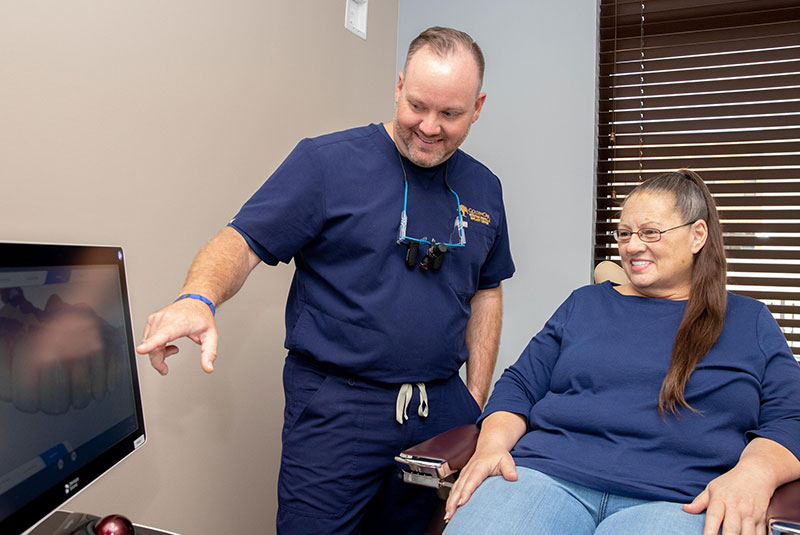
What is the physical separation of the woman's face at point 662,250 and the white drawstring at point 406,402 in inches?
23.3

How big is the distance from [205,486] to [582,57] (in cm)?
205

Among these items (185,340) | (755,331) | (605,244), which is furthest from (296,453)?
(605,244)

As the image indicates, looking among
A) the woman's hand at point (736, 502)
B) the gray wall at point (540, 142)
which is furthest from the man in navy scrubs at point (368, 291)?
the gray wall at point (540, 142)

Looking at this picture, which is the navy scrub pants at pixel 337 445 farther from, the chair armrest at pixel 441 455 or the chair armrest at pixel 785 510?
the chair armrest at pixel 785 510

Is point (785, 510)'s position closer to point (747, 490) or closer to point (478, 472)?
point (747, 490)

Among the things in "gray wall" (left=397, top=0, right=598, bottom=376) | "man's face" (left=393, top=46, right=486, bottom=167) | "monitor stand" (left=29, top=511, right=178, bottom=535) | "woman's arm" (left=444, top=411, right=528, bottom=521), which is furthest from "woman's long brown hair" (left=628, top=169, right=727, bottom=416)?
"monitor stand" (left=29, top=511, right=178, bottom=535)

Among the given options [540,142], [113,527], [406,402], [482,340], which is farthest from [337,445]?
[540,142]

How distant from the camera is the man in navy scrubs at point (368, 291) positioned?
1522 mm

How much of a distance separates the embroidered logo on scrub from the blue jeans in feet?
2.22

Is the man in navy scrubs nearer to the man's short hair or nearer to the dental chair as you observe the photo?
the man's short hair

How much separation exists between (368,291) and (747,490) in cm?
88

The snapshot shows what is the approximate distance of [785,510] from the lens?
1157 millimetres

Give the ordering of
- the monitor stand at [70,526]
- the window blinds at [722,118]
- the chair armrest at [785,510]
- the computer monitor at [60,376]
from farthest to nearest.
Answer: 1. the window blinds at [722,118]
2. the chair armrest at [785,510]
3. the monitor stand at [70,526]
4. the computer monitor at [60,376]

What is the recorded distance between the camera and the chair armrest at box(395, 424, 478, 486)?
1340 millimetres
